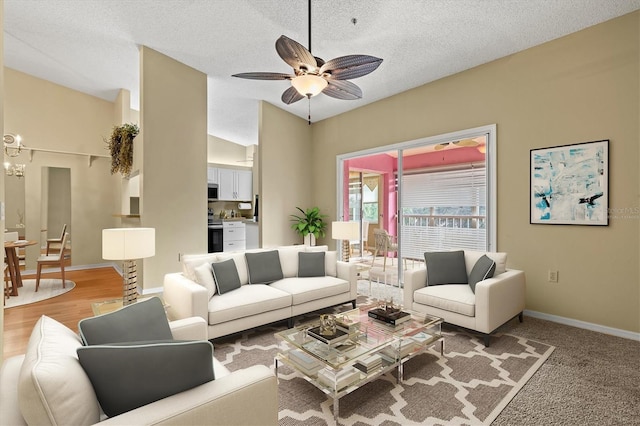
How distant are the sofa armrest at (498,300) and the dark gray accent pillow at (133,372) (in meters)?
2.67

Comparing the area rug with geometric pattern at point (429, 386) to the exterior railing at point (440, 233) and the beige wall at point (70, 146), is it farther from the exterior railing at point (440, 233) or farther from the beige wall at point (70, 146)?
the beige wall at point (70, 146)

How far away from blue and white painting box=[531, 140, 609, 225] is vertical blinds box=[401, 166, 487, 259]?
71 centimetres

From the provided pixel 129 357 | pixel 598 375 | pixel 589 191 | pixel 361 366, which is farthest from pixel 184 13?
pixel 598 375

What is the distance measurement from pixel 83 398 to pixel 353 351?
155 cm

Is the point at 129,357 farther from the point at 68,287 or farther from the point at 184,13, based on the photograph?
the point at 68,287

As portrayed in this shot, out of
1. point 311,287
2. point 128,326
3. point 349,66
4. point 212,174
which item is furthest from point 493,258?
point 212,174

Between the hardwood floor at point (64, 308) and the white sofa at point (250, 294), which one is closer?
the white sofa at point (250, 294)

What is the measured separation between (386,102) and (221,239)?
497 cm

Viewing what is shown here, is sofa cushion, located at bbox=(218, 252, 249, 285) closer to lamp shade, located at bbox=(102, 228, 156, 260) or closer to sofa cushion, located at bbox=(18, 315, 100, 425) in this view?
lamp shade, located at bbox=(102, 228, 156, 260)

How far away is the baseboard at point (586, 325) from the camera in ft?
10.3

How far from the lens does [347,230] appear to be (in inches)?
169

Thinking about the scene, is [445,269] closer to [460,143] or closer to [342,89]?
[460,143]

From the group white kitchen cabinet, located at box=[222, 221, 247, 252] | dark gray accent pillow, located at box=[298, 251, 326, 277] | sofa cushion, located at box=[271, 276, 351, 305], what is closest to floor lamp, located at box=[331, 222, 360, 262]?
dark gray accent pillow, located at box=[298, 251, 326, 277]

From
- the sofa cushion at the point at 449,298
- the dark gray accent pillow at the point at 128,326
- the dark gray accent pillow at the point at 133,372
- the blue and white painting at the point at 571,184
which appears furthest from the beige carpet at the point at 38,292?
the blue and white painting at the point at 571,184
